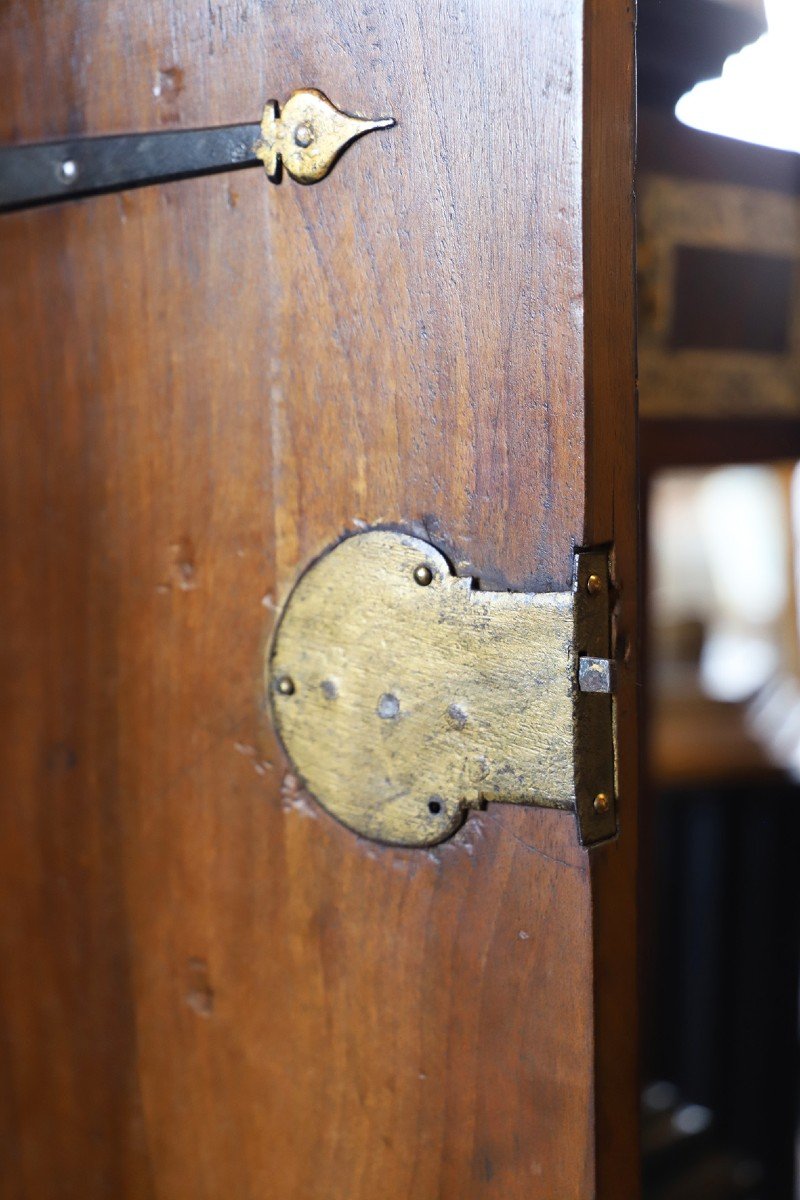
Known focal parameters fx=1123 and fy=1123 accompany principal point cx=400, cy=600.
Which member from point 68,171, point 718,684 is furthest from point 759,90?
point 718,684

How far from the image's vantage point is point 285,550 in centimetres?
49

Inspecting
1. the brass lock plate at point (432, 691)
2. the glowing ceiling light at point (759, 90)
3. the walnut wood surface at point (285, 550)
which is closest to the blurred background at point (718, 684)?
the glowing ceiling light at point (759, 90)

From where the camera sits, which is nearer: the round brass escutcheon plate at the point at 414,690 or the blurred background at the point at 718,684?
the round brass escutcheon plate at the point at 414,690

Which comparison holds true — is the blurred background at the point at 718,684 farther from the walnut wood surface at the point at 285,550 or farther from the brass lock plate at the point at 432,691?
the brass lock plate at the point at 432,691

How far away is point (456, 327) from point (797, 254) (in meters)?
0.62

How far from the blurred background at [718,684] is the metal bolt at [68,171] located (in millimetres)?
269

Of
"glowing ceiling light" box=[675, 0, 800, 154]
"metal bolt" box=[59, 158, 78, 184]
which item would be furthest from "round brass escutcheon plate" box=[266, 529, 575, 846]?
"glowing ceiling light" box=[675, 0, 800, 154]

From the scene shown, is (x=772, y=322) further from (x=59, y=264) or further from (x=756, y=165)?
(x=59, y=264)

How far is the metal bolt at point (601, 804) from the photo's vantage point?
1.32 ft

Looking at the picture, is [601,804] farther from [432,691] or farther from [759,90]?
[759,90]

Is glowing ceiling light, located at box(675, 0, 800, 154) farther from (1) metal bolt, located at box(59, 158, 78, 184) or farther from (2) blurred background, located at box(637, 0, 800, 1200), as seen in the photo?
(1) metal bolt, located at box(59, 158, 78, 184)

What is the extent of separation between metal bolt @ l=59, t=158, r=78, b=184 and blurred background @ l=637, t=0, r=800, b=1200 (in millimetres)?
269

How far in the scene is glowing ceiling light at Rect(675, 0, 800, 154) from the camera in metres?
0.63

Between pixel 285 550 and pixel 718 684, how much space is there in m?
1.98
